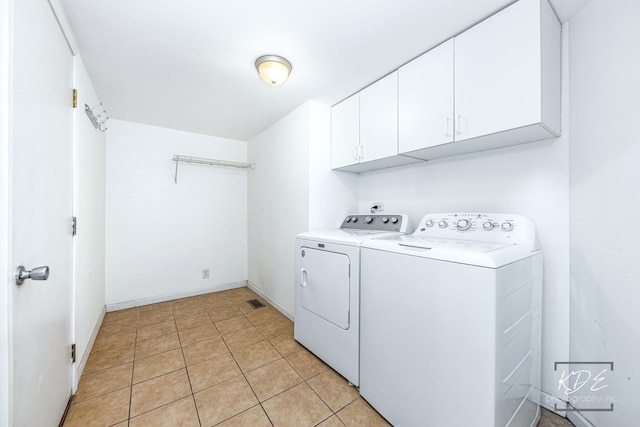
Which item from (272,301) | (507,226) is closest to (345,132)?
(507,226)

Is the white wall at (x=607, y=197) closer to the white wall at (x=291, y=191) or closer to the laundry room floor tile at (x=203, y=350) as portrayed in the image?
the white wall at (x=291, y=191)

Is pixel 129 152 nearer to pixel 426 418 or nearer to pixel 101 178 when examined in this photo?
pixel 101 178

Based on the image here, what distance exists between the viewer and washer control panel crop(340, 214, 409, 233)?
6.76ft

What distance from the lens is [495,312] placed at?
0.98m

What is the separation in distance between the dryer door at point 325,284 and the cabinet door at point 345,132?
95 centimetres

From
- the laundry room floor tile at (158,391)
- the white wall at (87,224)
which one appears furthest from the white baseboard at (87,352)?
the laundry room floor tile at (158,391)

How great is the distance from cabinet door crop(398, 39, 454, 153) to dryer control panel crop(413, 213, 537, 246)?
1.78 feet

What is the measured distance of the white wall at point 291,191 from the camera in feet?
7.99

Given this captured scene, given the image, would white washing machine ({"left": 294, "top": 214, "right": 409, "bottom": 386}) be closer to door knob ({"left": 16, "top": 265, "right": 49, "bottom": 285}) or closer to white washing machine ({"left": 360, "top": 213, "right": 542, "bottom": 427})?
white washing machine ({"left": 360, "top": 213, "right": 542, "bottom": 427})

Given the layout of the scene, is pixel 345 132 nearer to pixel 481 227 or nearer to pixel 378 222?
pixel 378 222

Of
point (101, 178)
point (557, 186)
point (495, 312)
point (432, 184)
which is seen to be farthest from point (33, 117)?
point (557, 186)

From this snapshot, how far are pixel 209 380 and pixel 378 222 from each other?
5.95 ft

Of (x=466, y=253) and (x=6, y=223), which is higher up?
(x=6, y=223)

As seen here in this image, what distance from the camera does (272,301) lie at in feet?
9.93
